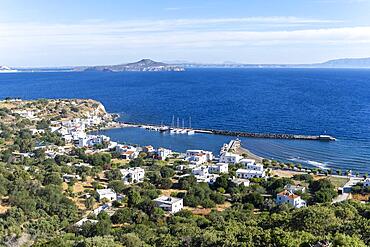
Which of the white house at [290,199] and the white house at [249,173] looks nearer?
the white house at [290,199]

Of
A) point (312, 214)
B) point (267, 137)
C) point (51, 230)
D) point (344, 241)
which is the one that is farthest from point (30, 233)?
point (267, 137)

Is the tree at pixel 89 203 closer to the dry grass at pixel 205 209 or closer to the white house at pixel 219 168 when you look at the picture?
the dry grass at pixel 205 209

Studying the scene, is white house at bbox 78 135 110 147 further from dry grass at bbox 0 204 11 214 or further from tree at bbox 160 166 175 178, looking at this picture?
dry grass at bbox 0 204 11 214

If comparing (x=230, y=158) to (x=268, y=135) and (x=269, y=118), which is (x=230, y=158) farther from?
(x=269, y=118)

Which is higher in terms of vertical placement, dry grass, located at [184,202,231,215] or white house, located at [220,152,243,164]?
white house, located at [220,152,243,164]

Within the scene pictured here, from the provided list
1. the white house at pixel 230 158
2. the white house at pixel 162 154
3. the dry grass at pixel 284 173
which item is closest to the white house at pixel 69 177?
the white house at pixel 162 154

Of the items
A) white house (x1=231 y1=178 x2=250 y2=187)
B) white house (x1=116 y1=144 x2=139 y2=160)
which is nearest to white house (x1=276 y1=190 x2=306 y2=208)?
white house (x1=231 y1=178 x2=250 y2=187)
